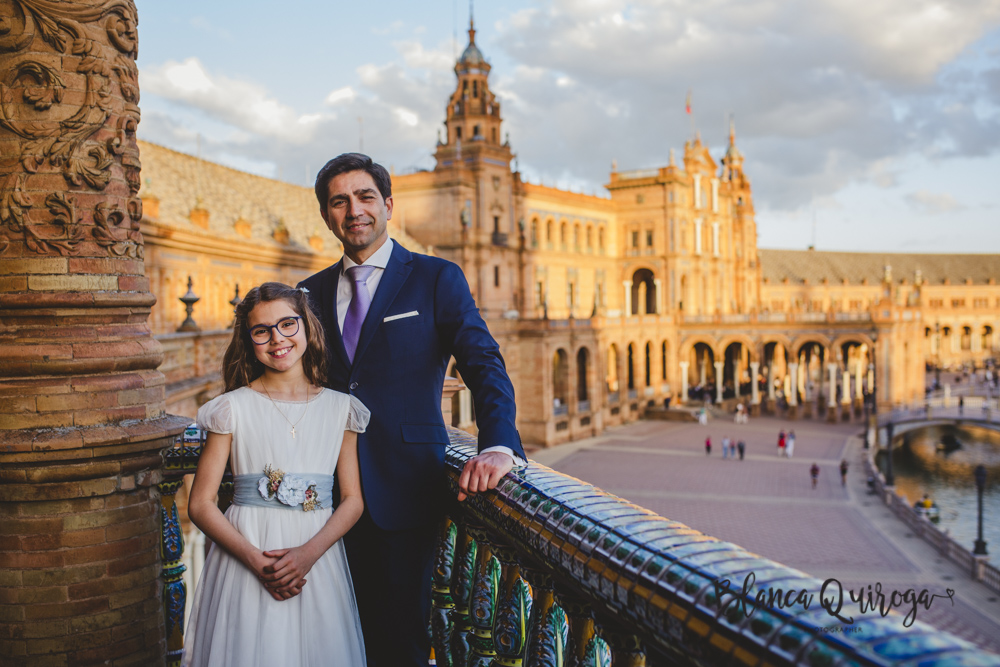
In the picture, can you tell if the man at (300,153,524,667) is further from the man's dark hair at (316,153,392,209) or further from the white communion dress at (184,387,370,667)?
the white communion dress at (184,387,370,667)

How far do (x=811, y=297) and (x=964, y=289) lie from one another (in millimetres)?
20434

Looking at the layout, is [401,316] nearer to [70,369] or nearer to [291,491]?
Answer: [291,491]

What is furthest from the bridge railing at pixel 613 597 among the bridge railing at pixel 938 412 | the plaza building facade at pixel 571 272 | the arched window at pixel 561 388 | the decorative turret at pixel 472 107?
the bridge railing at pixel 938 412

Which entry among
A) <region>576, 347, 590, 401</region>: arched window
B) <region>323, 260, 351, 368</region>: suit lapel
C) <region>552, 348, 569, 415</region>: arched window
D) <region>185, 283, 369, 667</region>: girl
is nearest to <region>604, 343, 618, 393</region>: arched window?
<region>576, 347, 590, 401</region>: arched window

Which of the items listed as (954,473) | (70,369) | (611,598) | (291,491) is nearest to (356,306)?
(291,491)

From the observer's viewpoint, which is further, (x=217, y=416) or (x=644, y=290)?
(x=644, y=290)

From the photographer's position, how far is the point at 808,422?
5091 cm

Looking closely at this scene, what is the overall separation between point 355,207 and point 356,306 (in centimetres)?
45

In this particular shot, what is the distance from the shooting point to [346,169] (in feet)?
11.7

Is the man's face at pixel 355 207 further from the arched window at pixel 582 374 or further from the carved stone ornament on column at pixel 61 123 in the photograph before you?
the arched window at pixel 582 374

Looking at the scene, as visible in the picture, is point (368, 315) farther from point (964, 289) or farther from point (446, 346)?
point (964, 289)

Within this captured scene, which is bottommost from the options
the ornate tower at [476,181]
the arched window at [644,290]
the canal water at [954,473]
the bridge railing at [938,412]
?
the canal water at [954,473]

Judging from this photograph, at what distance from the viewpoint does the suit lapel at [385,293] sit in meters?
3.44

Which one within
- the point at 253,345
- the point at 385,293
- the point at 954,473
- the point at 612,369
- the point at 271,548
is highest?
the point at 385,293
